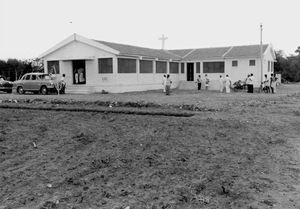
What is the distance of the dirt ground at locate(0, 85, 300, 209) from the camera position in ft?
15.7

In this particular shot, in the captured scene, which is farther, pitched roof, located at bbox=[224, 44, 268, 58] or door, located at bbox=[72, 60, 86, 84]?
pitched roof, located at bbox=[224, 44, 268, 58]

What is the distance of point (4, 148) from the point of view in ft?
25.0

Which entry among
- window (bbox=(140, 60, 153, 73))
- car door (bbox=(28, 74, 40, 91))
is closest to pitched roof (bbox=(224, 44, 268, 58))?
window (bbox=(140, 60, 153, 73))

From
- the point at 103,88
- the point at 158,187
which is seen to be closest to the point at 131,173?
the point at 158,187

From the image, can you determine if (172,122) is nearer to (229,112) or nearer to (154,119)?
(154,119)

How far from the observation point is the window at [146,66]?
94.7 ft

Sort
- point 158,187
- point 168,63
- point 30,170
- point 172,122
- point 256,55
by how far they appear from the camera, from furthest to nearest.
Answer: point 168,63 → point 256,55 → point 172,122 → point 30,170 → point 158,187

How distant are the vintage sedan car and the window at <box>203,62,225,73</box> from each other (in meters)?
15.5

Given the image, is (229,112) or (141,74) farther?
(141,74)

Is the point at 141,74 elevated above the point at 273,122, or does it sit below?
above

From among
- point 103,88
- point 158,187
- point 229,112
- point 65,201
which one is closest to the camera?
point 65,201

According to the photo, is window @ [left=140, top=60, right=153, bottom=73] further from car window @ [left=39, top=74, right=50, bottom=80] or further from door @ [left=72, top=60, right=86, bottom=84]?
car window @ [left=39, top=74, right=50, bottom=80]

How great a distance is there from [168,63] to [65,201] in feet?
95.0

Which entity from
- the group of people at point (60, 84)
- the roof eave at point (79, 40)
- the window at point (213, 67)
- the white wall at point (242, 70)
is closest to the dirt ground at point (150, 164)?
the group of people at point (60, 84)
